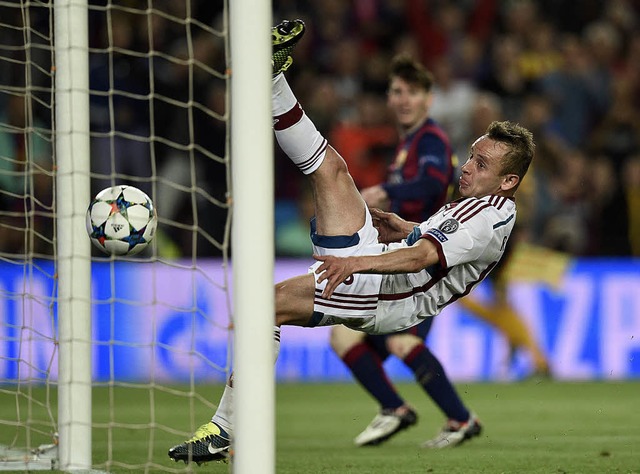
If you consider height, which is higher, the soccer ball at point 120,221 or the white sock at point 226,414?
the soccer ball at point 120,221

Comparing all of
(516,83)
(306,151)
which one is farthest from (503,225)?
(516,83)

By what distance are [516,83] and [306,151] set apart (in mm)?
6658

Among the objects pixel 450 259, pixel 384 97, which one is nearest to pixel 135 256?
pixel 384 97

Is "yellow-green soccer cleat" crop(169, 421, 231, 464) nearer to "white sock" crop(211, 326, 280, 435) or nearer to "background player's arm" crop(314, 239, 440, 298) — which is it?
"white sock" crop(211, 326, 280, 435)

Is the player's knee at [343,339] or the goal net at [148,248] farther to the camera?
the goal net at [148,248]

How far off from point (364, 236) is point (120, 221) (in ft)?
3.33

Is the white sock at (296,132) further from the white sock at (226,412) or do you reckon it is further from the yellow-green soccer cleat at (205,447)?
the yellow-green soccer cleat at (205,447)

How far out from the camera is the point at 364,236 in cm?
507

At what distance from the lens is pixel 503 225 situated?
489cm

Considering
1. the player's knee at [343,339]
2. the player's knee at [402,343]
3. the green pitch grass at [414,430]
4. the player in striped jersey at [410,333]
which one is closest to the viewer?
the green pitch grass at [414,430]

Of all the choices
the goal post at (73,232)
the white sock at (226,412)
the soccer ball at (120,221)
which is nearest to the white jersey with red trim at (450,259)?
the white sock at (226,412)

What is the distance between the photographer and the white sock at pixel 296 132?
506 centimetres

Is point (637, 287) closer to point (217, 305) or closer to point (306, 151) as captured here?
point (217, 305)

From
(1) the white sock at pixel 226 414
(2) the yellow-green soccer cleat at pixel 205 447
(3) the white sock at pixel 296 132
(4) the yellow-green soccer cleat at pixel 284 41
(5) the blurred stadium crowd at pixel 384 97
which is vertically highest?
(5) the blurred stadium crowd at pixel 384 97
